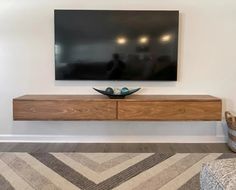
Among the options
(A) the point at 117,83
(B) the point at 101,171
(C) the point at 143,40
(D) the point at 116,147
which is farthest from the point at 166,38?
(B) the point at 101,171

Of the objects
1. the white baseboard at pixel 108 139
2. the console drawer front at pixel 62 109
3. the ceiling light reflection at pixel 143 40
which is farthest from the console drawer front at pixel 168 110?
the ceiling light reflection at pixel 143 40

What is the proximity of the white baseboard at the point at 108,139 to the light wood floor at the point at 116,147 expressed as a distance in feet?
0.27

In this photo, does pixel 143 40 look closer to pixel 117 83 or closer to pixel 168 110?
pixel 117 83

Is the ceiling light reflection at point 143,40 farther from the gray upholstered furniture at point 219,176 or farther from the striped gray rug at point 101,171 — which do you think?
the gray upholstered furniture at point 219,176

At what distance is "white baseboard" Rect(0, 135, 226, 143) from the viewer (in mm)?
3410

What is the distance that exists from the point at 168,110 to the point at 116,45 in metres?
1.01

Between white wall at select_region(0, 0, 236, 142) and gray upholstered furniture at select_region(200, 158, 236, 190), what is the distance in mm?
1931

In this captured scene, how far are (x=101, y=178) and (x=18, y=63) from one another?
6.15 ft

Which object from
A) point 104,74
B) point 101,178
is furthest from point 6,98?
point 101,178

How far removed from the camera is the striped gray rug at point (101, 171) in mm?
2172

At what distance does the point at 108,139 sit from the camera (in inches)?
135

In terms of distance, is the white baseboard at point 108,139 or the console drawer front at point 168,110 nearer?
the console drawer front at point 168,110

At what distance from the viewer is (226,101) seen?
3391 mm

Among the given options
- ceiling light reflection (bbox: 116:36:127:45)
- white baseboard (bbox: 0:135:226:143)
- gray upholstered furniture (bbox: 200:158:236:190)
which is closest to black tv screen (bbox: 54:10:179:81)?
ceiling light reflection (bbox: 116:36:127:45)
